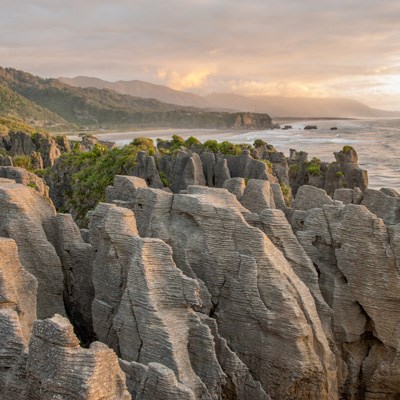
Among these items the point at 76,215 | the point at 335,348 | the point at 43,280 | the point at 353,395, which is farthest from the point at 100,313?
the point at 76,215

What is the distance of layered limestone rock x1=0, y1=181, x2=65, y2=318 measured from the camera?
15.8m

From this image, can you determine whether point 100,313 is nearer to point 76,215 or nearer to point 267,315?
point 267,315

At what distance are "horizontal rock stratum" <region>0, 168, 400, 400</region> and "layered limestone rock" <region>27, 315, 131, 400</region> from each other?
0.58ft

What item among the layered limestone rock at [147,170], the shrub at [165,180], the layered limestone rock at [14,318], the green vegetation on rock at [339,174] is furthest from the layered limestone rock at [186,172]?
the layered limestone rock at [14,318]

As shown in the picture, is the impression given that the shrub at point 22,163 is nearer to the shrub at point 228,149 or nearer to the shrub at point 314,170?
the shrub at point 228,149

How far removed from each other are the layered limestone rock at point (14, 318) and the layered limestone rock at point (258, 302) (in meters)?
4.47

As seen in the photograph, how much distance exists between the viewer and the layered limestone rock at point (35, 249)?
623 inches

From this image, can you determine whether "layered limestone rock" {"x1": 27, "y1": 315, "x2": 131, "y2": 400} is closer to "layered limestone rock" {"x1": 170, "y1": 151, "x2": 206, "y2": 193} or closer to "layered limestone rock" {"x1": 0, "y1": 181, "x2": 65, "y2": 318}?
"layered limestone rock" {"x1": 0, "y1": 181, "x2": 65, "y2": 318}

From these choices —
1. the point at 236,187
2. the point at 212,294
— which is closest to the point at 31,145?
the point at 236,187

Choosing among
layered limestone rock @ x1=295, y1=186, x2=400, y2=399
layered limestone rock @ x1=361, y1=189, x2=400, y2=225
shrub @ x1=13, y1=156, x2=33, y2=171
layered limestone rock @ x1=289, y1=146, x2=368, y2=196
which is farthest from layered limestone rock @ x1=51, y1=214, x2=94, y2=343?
shrub @ x1=13, y1=156, x2=33, y2=171

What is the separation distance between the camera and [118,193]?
2198cm

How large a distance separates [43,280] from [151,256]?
4.62 metres

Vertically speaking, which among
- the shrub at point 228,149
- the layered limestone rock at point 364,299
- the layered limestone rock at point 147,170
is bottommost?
the layered limestone rock at point 364,299

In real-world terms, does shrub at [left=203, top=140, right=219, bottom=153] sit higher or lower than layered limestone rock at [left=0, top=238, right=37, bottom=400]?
higher
